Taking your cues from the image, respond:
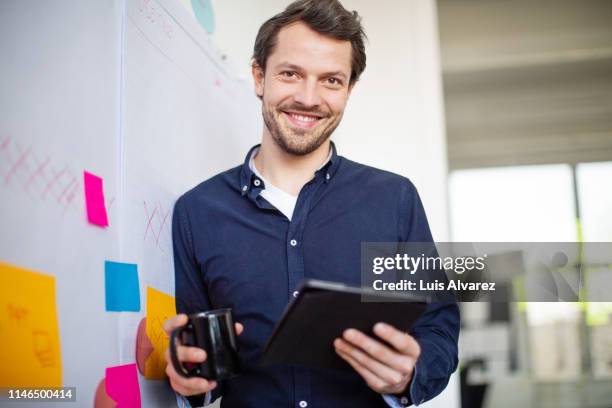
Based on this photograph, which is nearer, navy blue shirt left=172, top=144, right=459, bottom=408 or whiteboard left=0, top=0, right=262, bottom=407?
whiteboard left=0, top=0, right=262, bottom=407

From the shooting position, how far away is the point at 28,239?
2.68 feet

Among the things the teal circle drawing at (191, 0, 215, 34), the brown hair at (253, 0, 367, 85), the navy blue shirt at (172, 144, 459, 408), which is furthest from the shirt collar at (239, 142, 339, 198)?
the teal circle drawing at (191, 0, 215, 34)

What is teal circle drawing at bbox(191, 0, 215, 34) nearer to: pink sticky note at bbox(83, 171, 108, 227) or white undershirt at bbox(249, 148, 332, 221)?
white undershirt at bbox(249, 148, 332, 221)

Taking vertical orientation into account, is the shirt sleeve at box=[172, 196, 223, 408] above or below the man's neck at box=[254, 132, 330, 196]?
below

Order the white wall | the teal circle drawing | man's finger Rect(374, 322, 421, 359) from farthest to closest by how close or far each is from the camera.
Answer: the white wall < the teal circle drawing < man's finger Rect(374, 322, 421, 359)

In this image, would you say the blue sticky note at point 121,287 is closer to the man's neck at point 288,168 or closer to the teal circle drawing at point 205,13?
the man's neck at point 288,168

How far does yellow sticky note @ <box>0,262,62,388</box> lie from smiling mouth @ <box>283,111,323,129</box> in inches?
25.2

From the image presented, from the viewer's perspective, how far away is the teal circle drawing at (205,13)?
5.22 feet

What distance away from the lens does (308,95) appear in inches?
50.5

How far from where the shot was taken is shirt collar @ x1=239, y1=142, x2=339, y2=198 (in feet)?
4.29

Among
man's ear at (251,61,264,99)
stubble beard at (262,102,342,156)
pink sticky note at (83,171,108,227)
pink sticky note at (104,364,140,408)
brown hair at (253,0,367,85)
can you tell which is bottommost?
pink sticky note at (104,364,140,408)

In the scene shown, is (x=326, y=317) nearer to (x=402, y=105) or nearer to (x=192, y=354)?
(x=192, y=354)

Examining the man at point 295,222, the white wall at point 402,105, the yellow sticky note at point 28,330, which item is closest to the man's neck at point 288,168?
the man at point 295,222

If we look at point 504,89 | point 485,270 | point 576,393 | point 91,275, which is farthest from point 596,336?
point 91,275
